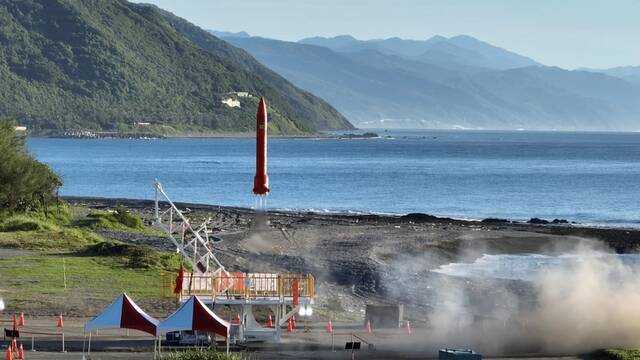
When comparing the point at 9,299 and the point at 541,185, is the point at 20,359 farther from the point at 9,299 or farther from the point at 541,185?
the point at 541,185

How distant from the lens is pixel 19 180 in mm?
83812

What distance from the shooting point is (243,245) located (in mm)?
84125

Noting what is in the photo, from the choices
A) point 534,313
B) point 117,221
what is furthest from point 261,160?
point 117,221

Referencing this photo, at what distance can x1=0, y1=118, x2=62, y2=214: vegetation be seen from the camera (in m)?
82.9

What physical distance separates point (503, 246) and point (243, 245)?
2117cm

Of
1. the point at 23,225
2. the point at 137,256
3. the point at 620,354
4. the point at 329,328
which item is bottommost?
the point at 620,354

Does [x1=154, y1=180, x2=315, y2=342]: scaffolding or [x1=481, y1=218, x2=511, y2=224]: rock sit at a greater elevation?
[x1=481, y1=218, x2=511, y2=224]: rock

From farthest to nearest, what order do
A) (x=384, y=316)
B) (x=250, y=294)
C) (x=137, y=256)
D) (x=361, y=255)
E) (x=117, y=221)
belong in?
(x=117, y=221), (x=361, y=255), (x=137, y=256), (x=384, y=316), (x=250, y=294)

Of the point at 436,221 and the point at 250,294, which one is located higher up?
the point at 436,221

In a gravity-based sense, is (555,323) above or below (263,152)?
below

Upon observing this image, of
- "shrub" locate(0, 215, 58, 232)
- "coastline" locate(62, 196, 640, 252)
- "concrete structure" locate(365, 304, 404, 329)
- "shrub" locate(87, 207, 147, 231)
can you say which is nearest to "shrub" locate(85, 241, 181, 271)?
"shrub" locate(0, 215, 58, 232)

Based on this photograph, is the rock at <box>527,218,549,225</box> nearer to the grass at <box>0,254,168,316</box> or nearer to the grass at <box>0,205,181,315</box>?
the grass at <box>0,205,181,315</box>

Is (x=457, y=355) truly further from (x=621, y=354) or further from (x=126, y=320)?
(x=126, y=320)

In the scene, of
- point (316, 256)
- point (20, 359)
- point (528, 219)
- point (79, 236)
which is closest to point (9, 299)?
point (20, 359)
